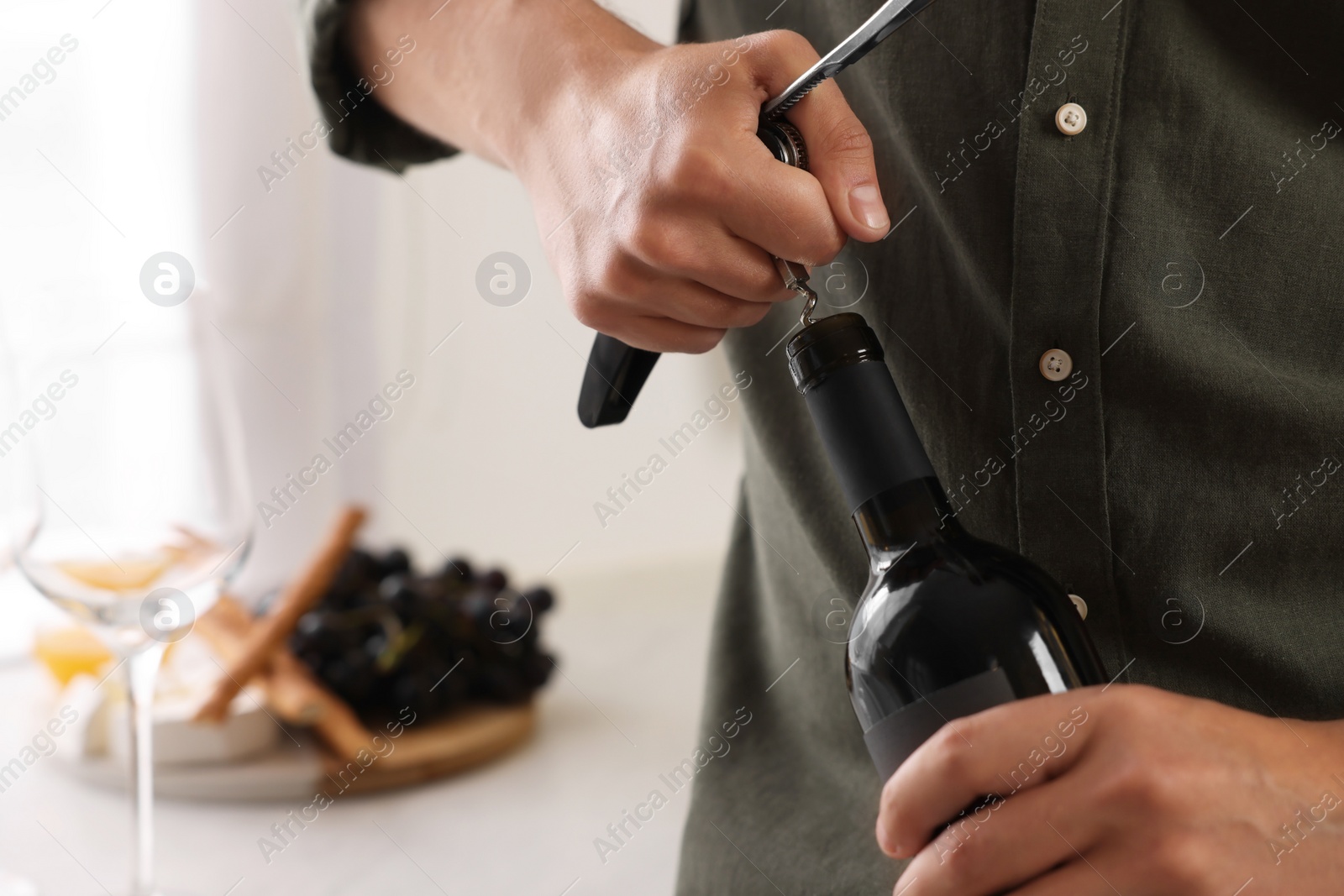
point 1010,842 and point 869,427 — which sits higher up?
point 869,427

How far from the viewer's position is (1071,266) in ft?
1.59

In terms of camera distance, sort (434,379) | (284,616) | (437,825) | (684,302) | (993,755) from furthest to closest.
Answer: (434,379) → (284,616) → (437,825) → (684,302) → (993,755)

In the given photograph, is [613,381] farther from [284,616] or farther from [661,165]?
[284,616]

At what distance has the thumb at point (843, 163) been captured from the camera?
43 centimetres

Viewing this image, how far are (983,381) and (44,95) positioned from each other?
1327 millimetres

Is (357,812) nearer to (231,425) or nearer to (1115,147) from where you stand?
(231,425)

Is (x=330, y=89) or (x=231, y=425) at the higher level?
(x=330, y=89)

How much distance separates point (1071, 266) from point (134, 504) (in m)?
0.57

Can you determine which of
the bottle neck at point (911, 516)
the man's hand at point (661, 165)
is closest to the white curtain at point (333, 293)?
the man's hand at point (661, 165)

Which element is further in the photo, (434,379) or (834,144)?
(434,379)

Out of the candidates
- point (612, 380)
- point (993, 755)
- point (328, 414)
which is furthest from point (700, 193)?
point (328, 414)

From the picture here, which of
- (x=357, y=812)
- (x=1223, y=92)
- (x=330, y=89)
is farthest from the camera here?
(x=357, y=812)

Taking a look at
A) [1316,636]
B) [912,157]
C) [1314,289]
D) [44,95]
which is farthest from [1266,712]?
[44,95]

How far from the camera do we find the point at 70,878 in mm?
802
